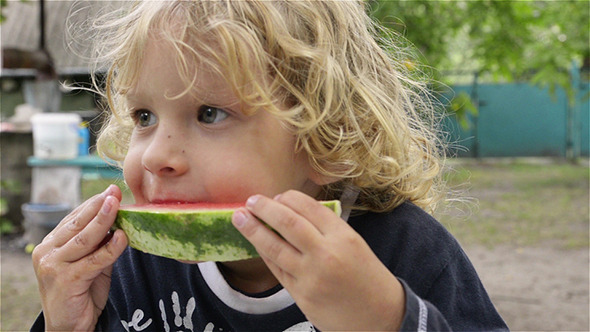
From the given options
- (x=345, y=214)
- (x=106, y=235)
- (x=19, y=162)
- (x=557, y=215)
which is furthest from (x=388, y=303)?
(x=557, y=215)

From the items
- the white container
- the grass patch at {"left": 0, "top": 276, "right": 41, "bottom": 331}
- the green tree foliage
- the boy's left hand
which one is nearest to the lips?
the boy's left hand

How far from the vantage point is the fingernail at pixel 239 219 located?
1531 mm

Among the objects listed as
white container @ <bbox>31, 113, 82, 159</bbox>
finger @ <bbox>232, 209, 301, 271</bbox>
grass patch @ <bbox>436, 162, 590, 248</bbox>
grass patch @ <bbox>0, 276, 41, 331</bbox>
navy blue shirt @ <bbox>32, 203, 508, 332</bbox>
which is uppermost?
finger @ <bbox>232, 209, 301, 271</bbox>

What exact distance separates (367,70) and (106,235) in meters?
0.94

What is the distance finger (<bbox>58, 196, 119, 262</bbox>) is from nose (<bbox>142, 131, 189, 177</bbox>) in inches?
5.3

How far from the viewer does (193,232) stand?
1673mm

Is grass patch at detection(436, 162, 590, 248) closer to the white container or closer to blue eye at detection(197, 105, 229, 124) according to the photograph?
the white container

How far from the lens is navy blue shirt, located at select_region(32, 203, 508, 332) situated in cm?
195

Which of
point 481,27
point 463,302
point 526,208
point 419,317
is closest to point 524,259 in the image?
point 481,27

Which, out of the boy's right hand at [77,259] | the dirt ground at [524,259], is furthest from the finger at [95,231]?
the dirt ground at [524,259]

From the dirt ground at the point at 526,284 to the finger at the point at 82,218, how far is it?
3.85m

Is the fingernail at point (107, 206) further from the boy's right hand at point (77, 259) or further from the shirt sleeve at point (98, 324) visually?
the shirt sleeve at point (98, 324)

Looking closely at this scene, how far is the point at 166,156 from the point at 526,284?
235 inches

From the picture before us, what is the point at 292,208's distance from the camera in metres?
1.54
